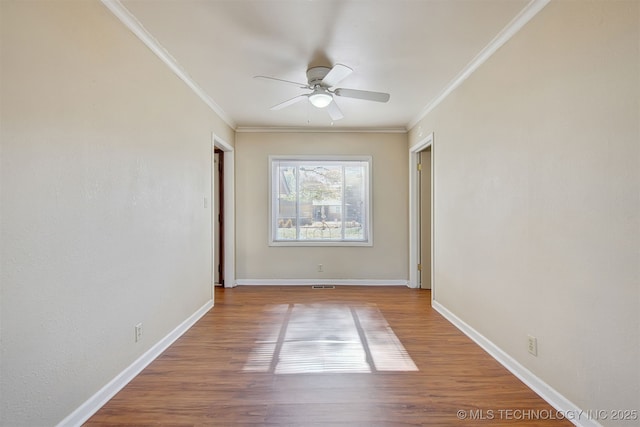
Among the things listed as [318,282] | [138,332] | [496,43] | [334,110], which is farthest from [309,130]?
[138,332]

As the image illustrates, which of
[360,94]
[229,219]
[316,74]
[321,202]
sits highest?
[316,74]

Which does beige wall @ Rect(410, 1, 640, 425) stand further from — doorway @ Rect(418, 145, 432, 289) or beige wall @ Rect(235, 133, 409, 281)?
beige wall @ Rect(235, 133, 409, 281)

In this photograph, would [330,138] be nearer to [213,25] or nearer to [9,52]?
[213,25]

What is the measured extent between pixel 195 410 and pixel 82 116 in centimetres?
183

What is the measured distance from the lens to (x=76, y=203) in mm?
1762

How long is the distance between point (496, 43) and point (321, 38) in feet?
4.43

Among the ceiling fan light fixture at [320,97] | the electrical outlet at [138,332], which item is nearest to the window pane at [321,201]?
the ceiling fan light fixture at [320,97]

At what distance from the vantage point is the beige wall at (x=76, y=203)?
4.66 ft

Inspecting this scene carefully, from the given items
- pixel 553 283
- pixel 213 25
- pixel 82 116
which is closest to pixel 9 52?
pixel 82 116

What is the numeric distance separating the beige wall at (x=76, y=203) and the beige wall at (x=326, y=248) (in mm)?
2273

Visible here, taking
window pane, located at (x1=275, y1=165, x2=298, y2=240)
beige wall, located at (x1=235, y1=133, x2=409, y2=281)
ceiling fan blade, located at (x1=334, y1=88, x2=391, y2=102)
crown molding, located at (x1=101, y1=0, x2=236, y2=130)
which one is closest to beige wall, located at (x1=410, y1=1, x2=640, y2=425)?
ceiling fan blade, located at (x1=334, y1=88, x2=391, y2=102)

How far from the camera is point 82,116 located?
180 centimetres

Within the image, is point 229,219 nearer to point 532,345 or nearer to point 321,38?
point 321,38

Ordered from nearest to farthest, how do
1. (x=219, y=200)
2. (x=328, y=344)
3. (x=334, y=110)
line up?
(x=328, y=344) < (x=334, y=110) < (x=219, y=200)
